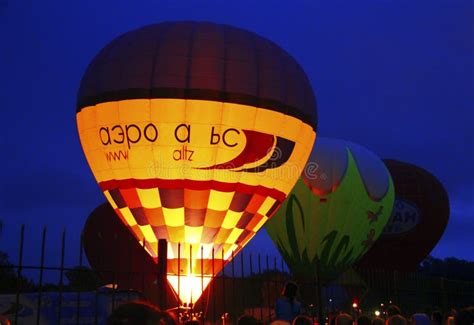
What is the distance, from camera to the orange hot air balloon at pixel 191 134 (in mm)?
13000

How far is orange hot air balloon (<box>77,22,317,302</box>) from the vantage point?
13000 millimetres

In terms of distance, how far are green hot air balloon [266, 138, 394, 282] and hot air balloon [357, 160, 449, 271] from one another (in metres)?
5.05

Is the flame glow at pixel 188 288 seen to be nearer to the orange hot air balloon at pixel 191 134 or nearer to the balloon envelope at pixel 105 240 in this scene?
the orange hot air balloon at pixel 191 134

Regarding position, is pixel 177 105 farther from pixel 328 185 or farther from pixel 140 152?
pixel 328 185

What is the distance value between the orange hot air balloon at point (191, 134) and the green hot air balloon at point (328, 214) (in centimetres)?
623

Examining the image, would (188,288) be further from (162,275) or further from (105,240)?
(105,240)

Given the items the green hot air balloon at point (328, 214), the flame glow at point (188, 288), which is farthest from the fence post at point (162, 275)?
the green hot air balloon at point (328, 214)

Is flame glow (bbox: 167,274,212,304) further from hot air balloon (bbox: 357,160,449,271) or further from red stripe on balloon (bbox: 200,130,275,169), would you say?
hot air balloon (bbox: 357,160,449,271)

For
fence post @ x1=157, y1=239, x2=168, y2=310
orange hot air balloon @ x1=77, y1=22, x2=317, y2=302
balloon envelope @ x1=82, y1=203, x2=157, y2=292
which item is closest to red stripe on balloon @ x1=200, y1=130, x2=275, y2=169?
orange hot air balloon @ x1=77, y1=22, x2=317, y2=302

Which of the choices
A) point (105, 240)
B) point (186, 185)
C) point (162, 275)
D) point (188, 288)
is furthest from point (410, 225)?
point (162, 275)

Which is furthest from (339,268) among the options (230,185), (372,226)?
(230,185)

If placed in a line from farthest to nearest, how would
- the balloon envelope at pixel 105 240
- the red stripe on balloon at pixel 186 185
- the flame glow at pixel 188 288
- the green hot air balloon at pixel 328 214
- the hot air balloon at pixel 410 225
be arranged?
the balloon envelope at pixel 105 240 → the hot air balloon at pixel 410 225 → the green hot air balloon at pixel 328 214 → the red stripe on balloon at pixel 186 185 → the flame glow at pixel 188 288

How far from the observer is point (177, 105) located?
42.5 ft

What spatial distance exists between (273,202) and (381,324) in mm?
8260
